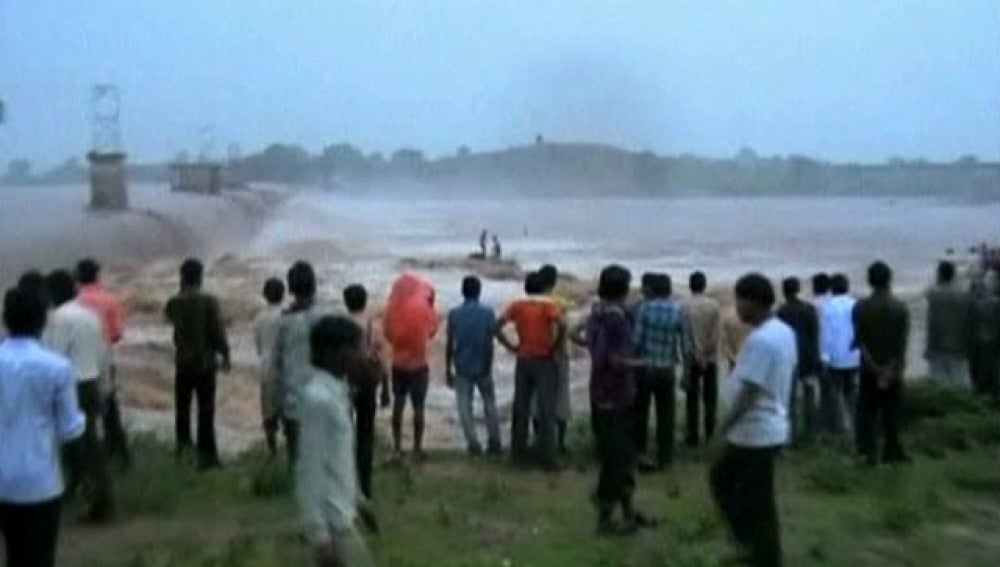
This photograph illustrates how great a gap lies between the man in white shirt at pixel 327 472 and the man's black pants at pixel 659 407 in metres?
6.10

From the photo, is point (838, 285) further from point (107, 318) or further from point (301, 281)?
point (107, 318)

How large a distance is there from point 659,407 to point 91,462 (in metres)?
4.58

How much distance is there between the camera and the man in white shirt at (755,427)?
7.63m

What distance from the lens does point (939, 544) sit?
9.72 m

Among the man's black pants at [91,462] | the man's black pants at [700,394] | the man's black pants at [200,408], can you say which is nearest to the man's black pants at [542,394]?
the man's black pants at [700,394]

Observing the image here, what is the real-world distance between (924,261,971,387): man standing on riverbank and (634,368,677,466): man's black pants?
3212mm

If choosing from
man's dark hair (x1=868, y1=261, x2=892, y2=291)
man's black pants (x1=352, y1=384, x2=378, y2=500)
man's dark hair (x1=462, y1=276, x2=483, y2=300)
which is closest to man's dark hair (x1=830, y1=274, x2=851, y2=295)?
man's dark hair (x1=868, y1=261, x2=892, y2=291)

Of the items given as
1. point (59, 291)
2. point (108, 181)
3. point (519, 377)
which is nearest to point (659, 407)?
point (519, 377)

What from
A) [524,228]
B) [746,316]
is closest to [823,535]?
[746,316]

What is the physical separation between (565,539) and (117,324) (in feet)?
14.1

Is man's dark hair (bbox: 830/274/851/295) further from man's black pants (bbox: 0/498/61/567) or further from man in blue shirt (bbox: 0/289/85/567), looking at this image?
man's black pants (bbox: 0/498/61/567)

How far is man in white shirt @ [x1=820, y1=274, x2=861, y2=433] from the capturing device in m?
13.3

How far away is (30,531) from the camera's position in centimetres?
639

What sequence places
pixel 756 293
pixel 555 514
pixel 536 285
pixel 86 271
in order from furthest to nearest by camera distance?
1. pixel 536 285
2. pixel 86 271
3. pixel 555 514
4. pixel 756 293
